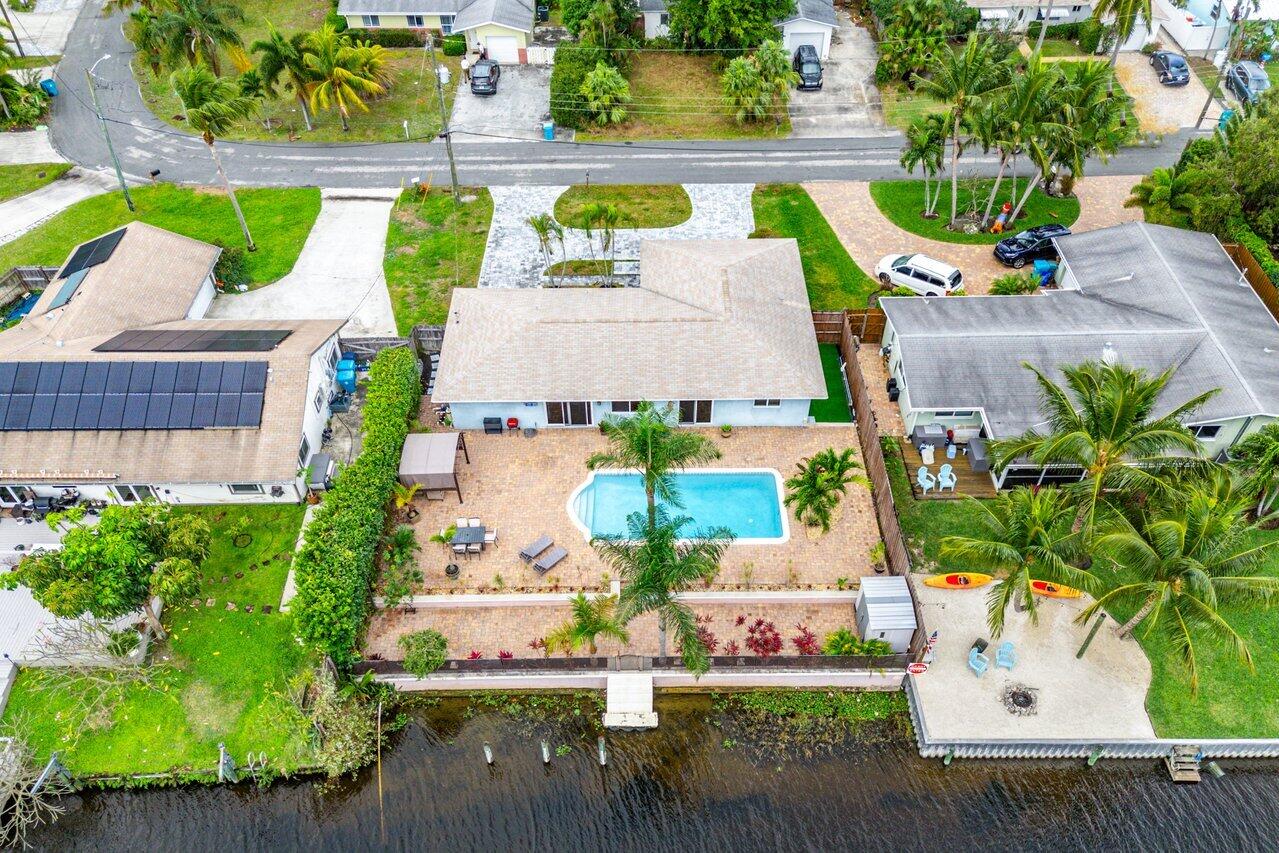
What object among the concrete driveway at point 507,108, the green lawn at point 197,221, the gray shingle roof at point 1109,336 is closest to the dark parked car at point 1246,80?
the gray shingle roof at point 1109,336

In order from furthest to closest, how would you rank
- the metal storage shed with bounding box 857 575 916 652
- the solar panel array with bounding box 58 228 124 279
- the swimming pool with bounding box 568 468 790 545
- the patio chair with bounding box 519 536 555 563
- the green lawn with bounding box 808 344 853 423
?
1. the solar panel array with bounding box 58 228 124 279
2. the green lawn with bounding box 808 344 853 423
3. the swimming pool with bounding box 568 468 790 545
4. the patio chair with bounding box 519 536 555 563
5. the metal storage shed with bounding box 857 575 916 652

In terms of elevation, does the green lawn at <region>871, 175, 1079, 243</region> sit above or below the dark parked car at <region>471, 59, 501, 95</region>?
below

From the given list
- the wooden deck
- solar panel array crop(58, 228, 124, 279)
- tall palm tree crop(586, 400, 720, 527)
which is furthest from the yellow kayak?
solar panel array crop(58, 228, 124, 279)

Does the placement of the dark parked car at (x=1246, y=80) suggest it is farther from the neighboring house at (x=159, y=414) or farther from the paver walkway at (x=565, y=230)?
the neighboring house at (x=159, y=414)

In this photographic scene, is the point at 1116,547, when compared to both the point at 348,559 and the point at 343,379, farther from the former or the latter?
the point at 343,379

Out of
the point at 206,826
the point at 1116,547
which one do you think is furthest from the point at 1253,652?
the point at 206,826

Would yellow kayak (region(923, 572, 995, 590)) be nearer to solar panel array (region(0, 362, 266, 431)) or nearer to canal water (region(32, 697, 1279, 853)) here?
canal water (region(32, 697, 1279, 853))

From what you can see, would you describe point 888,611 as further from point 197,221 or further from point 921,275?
point 197,221
